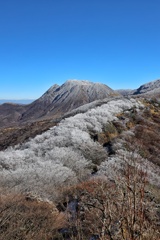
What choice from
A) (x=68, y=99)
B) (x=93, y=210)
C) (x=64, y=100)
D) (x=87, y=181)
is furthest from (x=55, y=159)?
(x=68, y=99)

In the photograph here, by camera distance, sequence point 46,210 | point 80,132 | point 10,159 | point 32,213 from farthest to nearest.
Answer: point 80,132 < point 10,159 < point 46,210 < point 32,213

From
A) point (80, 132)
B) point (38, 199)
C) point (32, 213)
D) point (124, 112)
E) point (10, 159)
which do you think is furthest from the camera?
point (124, 112)

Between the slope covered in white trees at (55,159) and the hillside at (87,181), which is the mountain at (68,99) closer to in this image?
the hillside at (87,181)

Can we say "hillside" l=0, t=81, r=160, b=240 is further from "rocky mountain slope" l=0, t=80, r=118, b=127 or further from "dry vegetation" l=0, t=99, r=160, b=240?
"rocky mountain slope" l=0, t=80, r=118, b=127

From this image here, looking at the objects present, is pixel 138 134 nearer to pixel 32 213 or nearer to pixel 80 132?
pixel 80 132

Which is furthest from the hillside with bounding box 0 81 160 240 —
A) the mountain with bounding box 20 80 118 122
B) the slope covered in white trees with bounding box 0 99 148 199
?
the mountain with bounding box 20 80 118 122

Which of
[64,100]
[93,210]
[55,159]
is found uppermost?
[93,210]

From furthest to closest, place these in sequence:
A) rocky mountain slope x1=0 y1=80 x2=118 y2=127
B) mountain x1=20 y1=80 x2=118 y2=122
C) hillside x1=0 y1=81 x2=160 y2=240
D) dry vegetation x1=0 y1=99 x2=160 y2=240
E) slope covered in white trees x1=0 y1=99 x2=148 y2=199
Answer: rocky mountain slope x1=0 y1=80 x2=118 y2=127
mountain x1=20 y1=80 x2=118 y2=122
slope covered in white trees x1=0 y1=99 x2=148 y2=199
hillside x1=0 y1=81 x2=160 y2=240
dry vegetation x1=0 y1=99 x2=160 y2=240

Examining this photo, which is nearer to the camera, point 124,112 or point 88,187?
point 88,187

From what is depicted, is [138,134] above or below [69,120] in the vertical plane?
below

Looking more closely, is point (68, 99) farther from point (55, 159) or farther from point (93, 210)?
point (93, 210)

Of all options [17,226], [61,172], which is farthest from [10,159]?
[17,226]
